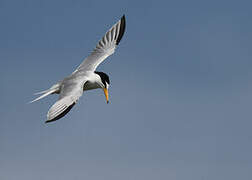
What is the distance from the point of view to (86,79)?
14125 millimetres

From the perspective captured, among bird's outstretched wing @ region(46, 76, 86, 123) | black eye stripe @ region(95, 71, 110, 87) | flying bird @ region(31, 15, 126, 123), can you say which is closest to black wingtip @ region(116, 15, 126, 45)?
flying bird @ region(31, 15, 126, 123)

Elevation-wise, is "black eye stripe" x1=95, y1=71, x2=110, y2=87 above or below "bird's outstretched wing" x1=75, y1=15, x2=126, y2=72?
below

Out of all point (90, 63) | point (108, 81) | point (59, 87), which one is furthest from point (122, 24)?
point (59, 87)

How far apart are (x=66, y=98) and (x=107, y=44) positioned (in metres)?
6.04

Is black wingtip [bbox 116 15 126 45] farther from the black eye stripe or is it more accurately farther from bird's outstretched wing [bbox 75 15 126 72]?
the black eye stripe

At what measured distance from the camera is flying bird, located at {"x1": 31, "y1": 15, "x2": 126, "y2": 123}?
11460mm

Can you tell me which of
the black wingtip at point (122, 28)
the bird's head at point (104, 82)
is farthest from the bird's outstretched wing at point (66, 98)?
the black wingtip at point (122, 28)

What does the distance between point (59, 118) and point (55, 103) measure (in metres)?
1.13

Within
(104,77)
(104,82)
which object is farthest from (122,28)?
(104,82)

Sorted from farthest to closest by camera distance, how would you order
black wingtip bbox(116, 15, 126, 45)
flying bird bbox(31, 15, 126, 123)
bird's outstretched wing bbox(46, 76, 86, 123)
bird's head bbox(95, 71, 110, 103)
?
black wingtip bbox(116, 15, 126, 45) → bird's head bbox(95, 71, 110, 103) → flying bird bbox(31, 15, 126, 123) → bird's outstretched wing bbox(46, 76, 86, 123)

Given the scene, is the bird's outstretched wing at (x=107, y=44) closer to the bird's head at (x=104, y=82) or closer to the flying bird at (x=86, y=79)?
the flying bird at (x=86, y=79)

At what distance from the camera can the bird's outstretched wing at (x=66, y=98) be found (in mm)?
10781

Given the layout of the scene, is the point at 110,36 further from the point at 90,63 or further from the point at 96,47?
the point at 90,63

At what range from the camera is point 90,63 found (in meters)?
16.6
